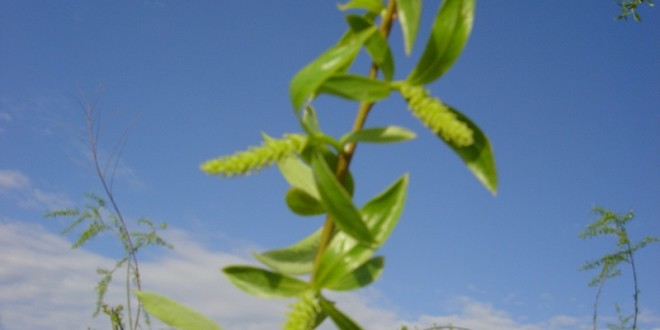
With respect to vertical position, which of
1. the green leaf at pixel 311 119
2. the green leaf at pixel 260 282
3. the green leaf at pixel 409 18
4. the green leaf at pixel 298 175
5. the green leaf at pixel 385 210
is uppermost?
the green leaf at pixel 409 18

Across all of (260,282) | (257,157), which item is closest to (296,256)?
(260,282)

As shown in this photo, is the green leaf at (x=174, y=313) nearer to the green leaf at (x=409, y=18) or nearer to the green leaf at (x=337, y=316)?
the green leaf at (x=337, y=316)

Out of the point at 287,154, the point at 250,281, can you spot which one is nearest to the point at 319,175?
the point at 287,154

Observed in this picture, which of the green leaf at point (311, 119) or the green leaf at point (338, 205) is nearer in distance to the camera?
the green leaf at point (338, 205)

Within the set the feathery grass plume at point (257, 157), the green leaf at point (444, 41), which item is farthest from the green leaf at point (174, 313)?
the green leaf at point (444, 41)

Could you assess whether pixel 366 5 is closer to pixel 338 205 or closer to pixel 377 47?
pixel 377 47

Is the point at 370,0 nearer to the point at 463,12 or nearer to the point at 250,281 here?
the point at 463,12

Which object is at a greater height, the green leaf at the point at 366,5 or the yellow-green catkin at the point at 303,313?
the green leaf at the point at 366,5
